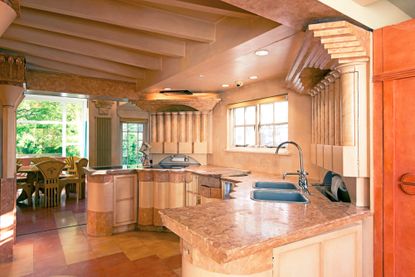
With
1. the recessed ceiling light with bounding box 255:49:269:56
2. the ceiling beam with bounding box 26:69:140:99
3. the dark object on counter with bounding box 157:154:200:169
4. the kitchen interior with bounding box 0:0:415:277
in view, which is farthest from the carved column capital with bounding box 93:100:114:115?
the recessed ceiling light with bounding box 255:49:269:56

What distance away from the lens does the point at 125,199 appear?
4.04m

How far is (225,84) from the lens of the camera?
3945 millimetres

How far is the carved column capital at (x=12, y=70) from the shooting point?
10.3ft

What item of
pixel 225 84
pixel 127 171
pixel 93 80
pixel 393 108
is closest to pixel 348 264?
pixel 393 108

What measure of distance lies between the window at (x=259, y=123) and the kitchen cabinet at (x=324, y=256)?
2036mm

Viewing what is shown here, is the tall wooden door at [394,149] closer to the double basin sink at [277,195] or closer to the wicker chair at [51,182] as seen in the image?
the double basin sink at [277,195]

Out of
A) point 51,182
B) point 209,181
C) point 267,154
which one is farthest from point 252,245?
point 51,182

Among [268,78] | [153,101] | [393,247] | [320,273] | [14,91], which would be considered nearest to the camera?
[320,273]

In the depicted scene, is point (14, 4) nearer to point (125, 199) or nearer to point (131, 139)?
point (125, 199)

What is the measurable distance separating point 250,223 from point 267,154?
235cm

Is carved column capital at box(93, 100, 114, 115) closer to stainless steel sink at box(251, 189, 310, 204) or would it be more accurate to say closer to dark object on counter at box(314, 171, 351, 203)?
stainless steel sink at box(251, 189, 310, 204)

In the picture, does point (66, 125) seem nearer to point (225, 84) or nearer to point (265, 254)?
point (225, 84)

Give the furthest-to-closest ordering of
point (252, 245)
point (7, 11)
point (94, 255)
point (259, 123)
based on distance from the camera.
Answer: point (259, 123), point (94, 255), point (7, 11), point (252, 245)

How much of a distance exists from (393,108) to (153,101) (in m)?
3.62
